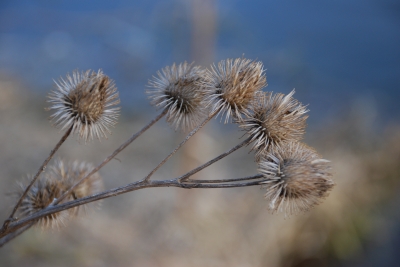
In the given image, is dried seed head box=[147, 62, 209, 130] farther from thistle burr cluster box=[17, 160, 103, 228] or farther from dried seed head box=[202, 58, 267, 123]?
thistle burr cluster box=[17, 160, 103, 228]

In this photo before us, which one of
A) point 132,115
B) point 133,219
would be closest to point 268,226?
point 133,219

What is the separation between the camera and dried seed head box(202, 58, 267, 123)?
4.48 ft

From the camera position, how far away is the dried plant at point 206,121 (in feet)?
3.99

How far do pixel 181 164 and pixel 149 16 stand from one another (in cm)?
310

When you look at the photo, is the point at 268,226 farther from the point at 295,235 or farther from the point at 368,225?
the point at 368,225

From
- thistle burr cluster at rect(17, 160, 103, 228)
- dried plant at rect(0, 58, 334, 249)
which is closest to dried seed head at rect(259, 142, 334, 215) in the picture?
dried plant at rect(0, 58, 334, 249)

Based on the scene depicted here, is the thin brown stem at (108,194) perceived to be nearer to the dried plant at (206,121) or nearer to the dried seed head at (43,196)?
the dried plant at (206,121)

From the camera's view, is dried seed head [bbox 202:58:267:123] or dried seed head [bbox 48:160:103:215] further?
dried seed head [bbox 48:160:103:215]

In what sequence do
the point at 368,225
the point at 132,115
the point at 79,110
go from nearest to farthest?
the point at 79,110 → the point at 368,225 → the point at 132,115

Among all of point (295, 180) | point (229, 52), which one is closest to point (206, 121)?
point (295, 180)

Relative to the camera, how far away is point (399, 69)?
7207 millimetres

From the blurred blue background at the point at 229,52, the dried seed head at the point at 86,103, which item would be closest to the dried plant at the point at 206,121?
the dried seed head at the point at 86,103

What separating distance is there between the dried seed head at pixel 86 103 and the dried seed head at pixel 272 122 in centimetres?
44

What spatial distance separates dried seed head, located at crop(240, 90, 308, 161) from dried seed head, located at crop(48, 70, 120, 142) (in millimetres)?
439
